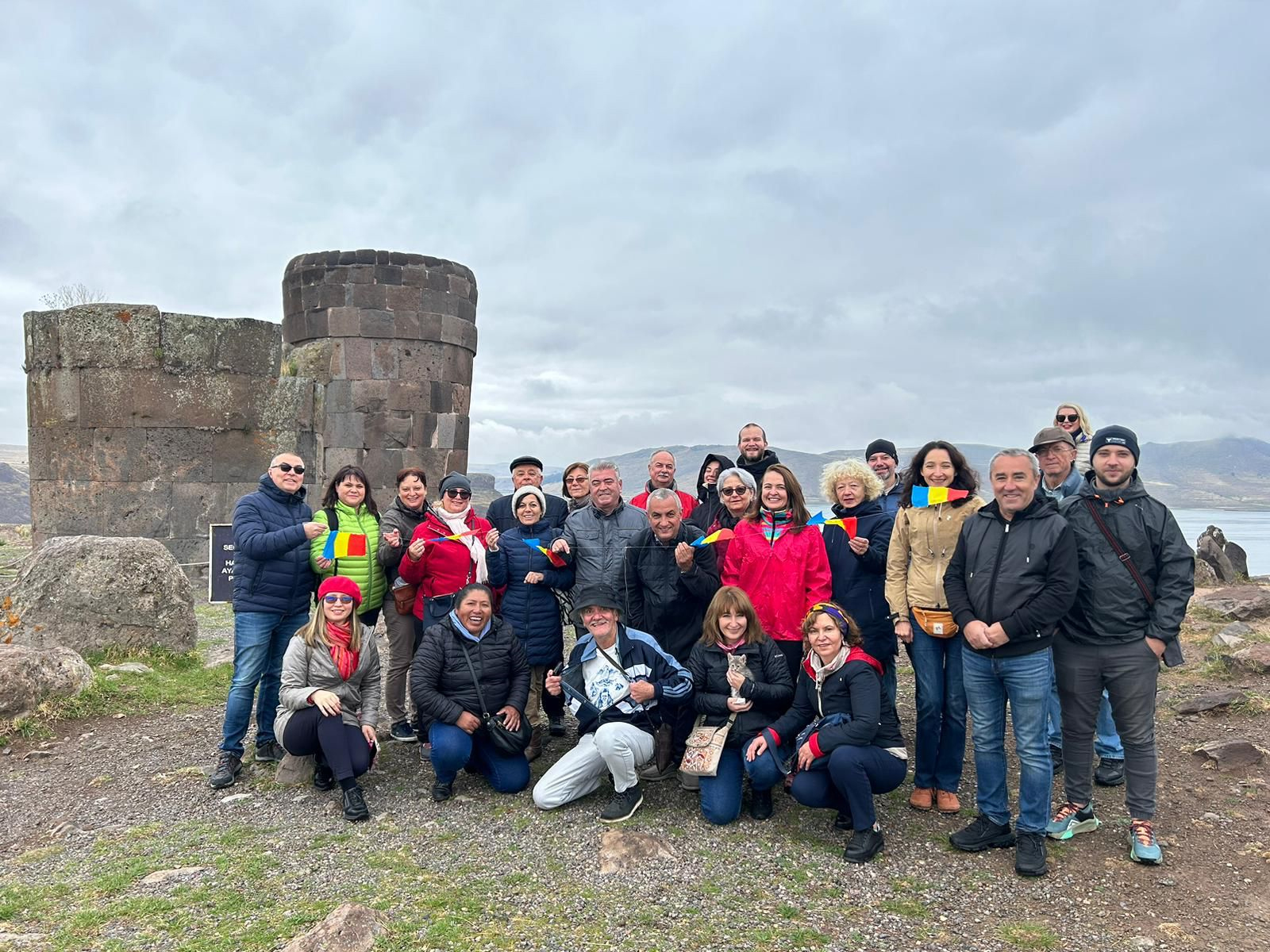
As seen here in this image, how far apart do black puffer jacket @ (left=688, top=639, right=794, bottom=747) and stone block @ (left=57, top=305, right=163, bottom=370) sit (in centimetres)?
951

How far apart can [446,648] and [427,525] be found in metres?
0.97

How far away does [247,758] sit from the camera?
5676 mm

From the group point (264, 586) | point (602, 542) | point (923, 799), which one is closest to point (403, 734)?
point (264, 586)

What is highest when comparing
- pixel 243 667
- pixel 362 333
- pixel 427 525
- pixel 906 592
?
pixel 362 333

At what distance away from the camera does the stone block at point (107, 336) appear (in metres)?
10.9

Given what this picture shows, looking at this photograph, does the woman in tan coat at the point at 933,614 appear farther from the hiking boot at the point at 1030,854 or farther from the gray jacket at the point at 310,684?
the gray jacket at the point at 310,684

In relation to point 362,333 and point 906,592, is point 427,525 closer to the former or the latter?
point 906,592

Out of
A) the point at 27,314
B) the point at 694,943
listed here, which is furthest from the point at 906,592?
the point at 27,314

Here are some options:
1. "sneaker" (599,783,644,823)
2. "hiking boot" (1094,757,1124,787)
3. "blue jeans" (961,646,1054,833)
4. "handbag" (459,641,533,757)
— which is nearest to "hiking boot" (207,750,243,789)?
"handbag" (459,641,533,757)

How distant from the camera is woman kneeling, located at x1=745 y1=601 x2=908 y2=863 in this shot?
427 centimetres

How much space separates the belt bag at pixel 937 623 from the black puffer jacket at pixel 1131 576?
557mm

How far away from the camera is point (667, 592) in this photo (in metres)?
5.30

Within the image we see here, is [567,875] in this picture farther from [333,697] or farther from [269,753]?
[269,753]

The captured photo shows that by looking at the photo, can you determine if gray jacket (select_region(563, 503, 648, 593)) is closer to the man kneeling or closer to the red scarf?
the man kneeling
